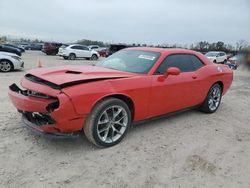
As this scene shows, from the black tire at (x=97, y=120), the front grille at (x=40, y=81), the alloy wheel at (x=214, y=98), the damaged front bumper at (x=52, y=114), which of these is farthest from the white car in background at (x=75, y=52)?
the black tire at (x=97, y=120)

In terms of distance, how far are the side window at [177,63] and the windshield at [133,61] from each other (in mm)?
176

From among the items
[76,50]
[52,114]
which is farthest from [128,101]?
[76,50]

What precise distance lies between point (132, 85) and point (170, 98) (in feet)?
3.26

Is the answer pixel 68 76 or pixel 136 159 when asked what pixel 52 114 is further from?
pixel 136 159

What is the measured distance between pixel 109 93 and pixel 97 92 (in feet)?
0.68

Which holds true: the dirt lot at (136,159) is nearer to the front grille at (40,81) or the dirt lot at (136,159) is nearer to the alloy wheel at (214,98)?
the front grille at (40,81)

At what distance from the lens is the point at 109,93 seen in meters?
3.84

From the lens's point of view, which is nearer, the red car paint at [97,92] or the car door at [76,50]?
the red car paint at [97,92]

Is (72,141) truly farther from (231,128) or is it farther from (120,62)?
(231,128)

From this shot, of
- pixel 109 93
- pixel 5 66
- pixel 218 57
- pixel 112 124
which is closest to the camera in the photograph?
pixel 109 93

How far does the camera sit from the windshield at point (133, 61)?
4.64 meters

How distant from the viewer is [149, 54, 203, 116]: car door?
4.55 m

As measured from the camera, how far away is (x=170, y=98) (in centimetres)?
484

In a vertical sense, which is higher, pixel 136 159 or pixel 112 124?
pixel 112 124
